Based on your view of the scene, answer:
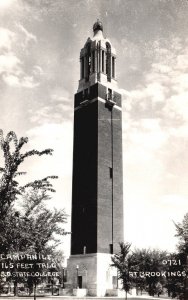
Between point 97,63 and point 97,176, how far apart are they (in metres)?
19.2

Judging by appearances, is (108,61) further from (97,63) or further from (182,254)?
(182,254)

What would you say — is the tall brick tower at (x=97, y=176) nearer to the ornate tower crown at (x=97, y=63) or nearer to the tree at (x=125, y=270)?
the ornate tower crown at (x=97, y=63)

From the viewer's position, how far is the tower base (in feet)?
168

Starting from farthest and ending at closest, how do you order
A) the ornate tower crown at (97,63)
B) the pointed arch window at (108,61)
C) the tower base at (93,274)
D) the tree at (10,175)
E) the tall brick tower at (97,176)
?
the pointed arch window at (108,61) → the ornate tower crown at (97,63) → the tall brick tower at (97,176) → the tower base at (93,274) → the tree at (10,175)

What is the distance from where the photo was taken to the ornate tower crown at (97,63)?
2435 inches

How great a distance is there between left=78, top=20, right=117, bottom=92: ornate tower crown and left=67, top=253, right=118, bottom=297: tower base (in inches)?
1035

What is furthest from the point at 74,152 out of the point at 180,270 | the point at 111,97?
the point at 180,270

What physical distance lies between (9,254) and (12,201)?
5.40ft

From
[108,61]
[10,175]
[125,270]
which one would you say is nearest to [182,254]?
[10,175]

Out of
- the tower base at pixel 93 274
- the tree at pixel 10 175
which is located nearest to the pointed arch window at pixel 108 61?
the tower base at pixel 93 274

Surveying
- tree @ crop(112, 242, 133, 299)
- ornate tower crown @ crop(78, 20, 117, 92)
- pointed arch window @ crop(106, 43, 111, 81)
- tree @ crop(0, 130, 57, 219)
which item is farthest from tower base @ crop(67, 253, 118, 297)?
→ tree @ crop(0, 130, 57, 219)

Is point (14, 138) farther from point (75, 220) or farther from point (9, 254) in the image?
point (75, 220)

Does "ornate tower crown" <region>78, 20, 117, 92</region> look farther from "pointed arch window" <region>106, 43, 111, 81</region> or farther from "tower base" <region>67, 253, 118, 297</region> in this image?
"tower base" <region>67, 253, 118, 297</region>

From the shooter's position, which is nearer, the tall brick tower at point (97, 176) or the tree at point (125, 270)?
the tree at point (125, 270)
